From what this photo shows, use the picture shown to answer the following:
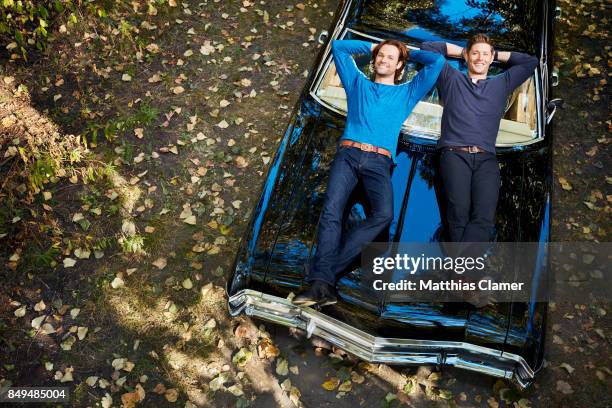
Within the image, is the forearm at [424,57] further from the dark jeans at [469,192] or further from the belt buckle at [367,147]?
the belt buckle at [367,147]

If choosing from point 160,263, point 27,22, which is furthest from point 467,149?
point 27,22

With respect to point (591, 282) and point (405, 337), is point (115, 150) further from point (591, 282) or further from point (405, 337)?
point (591, 282)

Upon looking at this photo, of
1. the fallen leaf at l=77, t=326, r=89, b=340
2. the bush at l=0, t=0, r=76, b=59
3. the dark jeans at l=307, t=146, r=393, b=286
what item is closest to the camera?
the dark jeans at l=307, t=146, r=393, b=286

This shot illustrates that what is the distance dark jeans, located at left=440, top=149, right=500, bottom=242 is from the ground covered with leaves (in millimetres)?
1161

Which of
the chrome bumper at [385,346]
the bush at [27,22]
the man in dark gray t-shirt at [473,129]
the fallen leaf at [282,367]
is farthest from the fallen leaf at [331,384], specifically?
the bush at [27,22]

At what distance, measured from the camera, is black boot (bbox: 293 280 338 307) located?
360 cm

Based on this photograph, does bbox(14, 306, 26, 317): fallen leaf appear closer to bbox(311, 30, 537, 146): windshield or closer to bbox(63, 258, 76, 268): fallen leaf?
bbox(63, 258, 76, 268): fallen leaf

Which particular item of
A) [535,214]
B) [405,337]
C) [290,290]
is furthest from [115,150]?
[535,214]

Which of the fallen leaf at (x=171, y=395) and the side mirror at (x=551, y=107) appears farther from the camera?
the side mirror at (x=551, y=107)

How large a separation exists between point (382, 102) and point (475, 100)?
2.42ft

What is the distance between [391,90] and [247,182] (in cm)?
179

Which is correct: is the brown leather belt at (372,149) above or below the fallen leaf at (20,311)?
above

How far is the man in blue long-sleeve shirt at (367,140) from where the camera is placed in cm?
381

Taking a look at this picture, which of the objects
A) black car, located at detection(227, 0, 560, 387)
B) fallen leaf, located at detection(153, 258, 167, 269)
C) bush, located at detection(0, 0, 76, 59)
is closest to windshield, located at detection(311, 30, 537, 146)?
black car, located at detection(227, 0, 560, 387)
